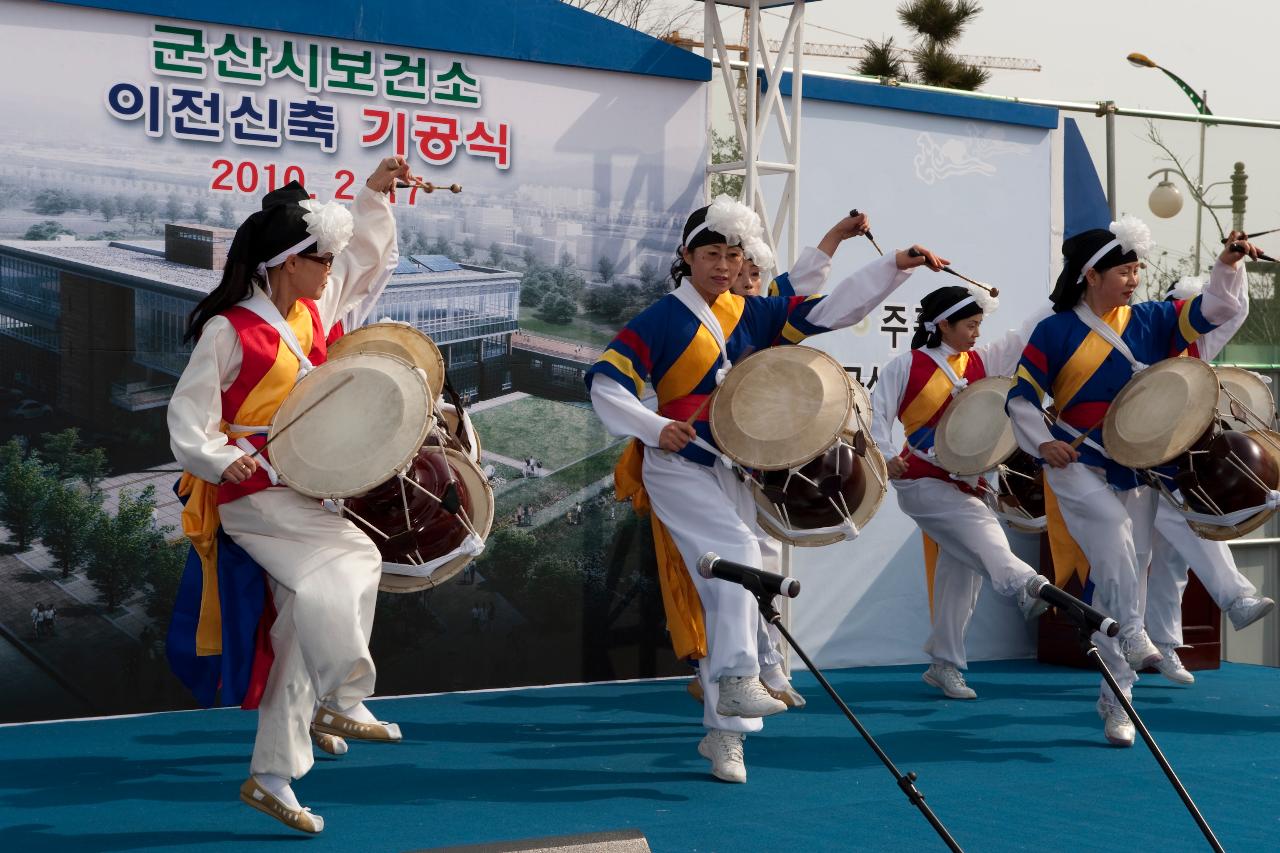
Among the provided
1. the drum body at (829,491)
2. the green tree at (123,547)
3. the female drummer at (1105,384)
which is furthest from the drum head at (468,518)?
the female drummer at (1105,384)

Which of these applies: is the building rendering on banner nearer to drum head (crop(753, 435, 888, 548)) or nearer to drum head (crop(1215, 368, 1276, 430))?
drum head (crop(753, 435, 888, 548))

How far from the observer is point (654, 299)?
7172mm

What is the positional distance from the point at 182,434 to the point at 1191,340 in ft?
12.3

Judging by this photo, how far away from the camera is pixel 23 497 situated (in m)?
5.80

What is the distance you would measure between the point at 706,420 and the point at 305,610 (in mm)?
1588

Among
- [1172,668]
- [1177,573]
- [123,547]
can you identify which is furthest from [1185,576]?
[123,547]

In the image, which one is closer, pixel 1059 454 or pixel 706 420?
pixel 706 420

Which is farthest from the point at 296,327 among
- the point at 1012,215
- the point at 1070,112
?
the point at 1070,112

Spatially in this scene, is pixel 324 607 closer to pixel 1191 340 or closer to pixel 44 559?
pixel 44 559

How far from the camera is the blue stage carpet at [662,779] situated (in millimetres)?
4195

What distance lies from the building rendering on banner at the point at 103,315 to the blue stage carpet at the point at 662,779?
4.17 feet

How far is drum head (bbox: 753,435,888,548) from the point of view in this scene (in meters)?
5.14

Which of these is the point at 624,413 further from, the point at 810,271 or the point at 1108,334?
the point at 1108,334

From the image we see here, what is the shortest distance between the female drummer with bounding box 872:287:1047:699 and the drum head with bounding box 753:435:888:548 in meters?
1.41
